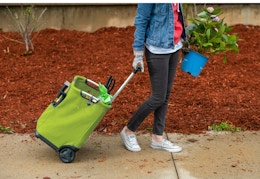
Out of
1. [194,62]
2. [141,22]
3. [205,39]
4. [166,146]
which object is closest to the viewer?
[141,22]

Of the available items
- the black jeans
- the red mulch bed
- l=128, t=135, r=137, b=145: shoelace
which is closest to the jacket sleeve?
the black jeans

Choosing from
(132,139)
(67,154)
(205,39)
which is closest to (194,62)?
(205,39)

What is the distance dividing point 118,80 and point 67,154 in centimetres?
200

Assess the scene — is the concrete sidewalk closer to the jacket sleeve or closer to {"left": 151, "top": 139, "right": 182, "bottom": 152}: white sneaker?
{"left": 151, "top": 139, "right": 182, "bottom": 152}: white sneaker

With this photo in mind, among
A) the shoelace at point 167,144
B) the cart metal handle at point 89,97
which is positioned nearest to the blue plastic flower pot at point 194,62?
the shoelace at point 167,144

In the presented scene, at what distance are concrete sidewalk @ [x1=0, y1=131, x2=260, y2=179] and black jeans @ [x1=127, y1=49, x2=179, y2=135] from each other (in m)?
0.33

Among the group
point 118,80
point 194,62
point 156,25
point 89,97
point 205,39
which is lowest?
point 118,80

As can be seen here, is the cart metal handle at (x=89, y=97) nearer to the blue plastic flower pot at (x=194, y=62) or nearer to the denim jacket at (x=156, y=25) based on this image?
the denim jacket at (x=156, y=25)

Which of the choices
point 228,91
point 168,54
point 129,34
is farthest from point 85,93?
point 129,34

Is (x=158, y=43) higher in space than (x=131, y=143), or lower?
higher

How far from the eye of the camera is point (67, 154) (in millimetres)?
4449

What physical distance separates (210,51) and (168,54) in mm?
460

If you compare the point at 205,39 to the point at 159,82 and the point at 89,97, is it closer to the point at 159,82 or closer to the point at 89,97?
the point at 159,82

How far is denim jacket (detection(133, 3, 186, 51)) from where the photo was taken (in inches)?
166
